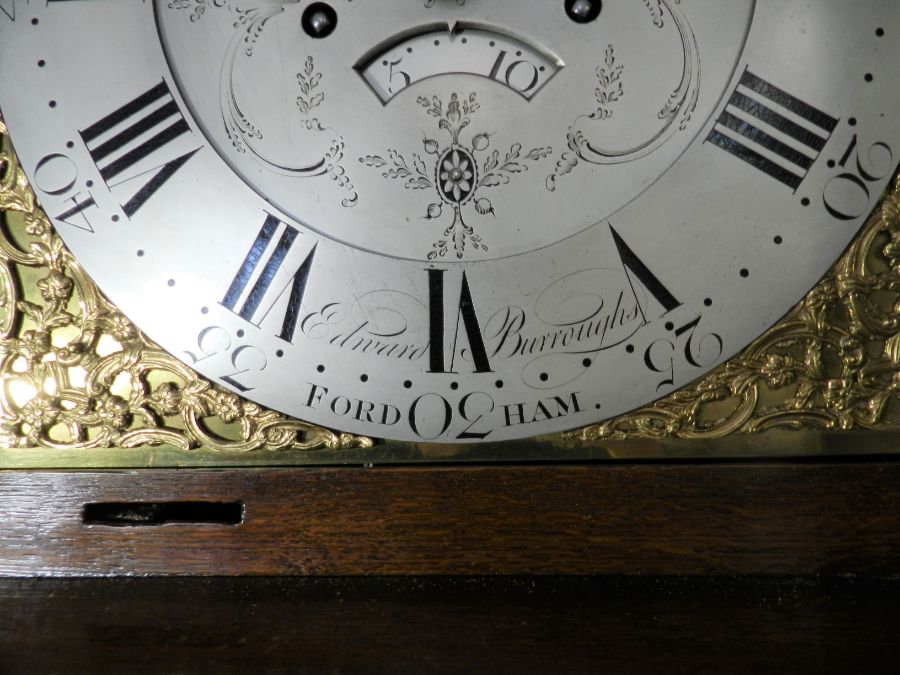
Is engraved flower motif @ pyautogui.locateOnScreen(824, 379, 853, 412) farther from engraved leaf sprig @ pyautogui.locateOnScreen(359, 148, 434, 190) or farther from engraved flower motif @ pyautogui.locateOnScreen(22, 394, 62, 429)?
engraved flower motif @ pyautogui.locateOnScreen(22, 394, 62, 429)

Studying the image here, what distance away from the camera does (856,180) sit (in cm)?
101

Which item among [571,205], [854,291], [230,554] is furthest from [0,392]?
[854,291]

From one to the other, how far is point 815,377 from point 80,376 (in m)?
0.91

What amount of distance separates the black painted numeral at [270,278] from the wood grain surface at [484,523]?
0.20 meters

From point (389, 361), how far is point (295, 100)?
1.11 ft

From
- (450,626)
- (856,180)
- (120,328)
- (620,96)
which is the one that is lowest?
(450,626)

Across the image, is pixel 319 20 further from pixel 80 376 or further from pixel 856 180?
pixel 856 180

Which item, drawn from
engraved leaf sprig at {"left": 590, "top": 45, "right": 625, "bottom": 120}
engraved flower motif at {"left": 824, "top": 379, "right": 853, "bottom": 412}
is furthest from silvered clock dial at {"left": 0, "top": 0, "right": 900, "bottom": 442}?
engraved flower motif at {"left": 824, "top": 379, "right": 853, "bottom": 412}

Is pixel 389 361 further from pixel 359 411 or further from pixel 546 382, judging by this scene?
pixel 546 382

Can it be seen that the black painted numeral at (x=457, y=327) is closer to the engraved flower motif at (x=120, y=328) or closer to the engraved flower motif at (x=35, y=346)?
the engraved flower motif at (x=120, y=328)

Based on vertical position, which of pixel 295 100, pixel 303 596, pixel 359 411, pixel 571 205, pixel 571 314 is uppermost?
pixel 295 100

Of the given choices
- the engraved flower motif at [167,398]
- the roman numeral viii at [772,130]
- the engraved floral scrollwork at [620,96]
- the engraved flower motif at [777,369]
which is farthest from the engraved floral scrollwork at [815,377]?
the engraved flower motif at [167,398]

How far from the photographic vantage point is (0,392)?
1108 millimetres

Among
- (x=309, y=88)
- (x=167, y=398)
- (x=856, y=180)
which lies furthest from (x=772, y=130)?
(x=167, y=398)
